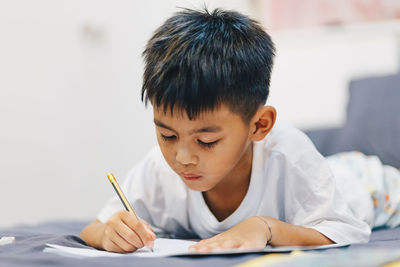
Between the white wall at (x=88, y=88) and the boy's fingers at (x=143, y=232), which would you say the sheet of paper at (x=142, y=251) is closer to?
the boy's fingers at (x=143, y=232)

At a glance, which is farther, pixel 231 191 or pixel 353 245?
pixel 231 191

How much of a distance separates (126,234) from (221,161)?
0.68 ft

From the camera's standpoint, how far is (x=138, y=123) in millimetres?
2373

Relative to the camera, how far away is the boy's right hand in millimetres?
828

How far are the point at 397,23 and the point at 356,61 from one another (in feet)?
0.68

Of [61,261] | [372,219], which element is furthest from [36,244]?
[372,219]

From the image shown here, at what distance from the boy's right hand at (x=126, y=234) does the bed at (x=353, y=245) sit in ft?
0.23

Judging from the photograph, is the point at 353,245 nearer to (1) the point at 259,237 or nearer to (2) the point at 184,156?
(1) the point at 259,237

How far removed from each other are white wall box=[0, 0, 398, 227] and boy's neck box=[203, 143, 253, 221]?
1.04m

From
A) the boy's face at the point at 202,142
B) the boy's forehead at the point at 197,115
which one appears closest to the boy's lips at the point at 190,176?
the boy's face at the point at 202,142

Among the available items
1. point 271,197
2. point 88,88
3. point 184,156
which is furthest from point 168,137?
point 88,88

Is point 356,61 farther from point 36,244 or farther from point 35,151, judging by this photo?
point 36,244

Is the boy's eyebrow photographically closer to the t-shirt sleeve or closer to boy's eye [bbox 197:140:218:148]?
boy's eye [bbox 197:140:218:148]

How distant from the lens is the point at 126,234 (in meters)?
0.84
